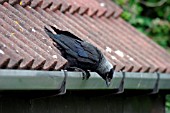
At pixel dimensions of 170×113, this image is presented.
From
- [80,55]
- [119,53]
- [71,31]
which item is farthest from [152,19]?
[80,55]

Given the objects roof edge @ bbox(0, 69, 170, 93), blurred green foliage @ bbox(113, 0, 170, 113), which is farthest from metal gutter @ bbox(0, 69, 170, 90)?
blurred green foliage @ bbox(113, 0, 170, 113)

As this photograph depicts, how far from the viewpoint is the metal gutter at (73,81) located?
3.95m

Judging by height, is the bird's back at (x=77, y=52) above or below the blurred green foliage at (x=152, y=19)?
above

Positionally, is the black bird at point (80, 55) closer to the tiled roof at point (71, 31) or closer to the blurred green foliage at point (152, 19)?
the tiled roof at point (71, 31)

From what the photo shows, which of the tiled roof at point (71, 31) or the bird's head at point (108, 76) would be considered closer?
the tiled roof at point (71, 31)

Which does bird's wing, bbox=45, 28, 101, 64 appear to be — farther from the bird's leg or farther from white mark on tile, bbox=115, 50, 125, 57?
white mark on tile, bbox=115, 50, 125, 57

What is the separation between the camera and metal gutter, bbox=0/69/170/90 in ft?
13.0

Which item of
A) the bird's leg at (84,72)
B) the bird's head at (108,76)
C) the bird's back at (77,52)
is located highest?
the bird's back at (77,52)

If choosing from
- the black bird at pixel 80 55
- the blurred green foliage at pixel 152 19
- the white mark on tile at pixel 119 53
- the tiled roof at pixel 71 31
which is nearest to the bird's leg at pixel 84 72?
the black bird at pixel 80 55

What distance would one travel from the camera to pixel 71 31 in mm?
5816

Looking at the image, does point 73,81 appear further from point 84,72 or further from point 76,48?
point 76,48

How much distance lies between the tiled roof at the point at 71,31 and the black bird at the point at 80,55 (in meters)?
0.10

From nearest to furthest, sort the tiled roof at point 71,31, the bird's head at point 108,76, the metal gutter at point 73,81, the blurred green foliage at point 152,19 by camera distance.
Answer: the metal gutter at point 73,81 → the tiled roof at point 71,31 → the bird's head at point 108,76 → the blurred green foliage at point 152,19

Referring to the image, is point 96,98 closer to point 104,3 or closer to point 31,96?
point 31,96
